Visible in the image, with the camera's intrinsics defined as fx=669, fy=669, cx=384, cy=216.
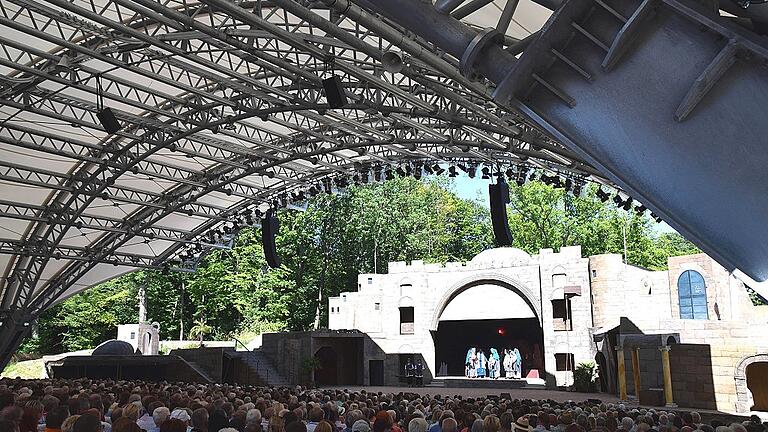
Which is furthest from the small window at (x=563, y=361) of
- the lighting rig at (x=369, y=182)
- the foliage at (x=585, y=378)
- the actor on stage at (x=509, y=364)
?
the lighting rig at (x=369, y=182)

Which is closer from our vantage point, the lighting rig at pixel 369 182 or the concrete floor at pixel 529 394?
the lighting rig at pixel 369 182

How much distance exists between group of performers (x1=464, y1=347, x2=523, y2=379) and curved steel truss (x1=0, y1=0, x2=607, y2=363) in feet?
44.9

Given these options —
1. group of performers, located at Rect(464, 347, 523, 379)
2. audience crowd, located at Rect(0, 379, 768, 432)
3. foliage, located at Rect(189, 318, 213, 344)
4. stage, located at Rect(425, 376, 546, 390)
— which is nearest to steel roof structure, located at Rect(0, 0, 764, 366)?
audience crowd, located at Rect(0, 379, 768, 432)

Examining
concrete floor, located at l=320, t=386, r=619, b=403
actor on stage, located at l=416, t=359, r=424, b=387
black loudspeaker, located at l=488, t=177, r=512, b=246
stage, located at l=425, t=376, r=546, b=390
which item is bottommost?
concrete floor, located at l=320, t=386, r=619, b=403

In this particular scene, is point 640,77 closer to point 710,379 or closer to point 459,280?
point 710,379

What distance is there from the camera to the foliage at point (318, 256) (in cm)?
4688

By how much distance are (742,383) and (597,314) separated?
12.1 meters

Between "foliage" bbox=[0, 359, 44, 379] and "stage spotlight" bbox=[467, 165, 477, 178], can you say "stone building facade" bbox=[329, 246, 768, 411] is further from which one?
"foliage" bbox=[0, 359, 44, 379]

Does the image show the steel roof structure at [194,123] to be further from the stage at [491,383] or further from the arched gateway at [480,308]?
the stage at [491,383]

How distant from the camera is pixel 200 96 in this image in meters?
20.3

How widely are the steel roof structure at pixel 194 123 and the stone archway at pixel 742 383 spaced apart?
6374 millimetres

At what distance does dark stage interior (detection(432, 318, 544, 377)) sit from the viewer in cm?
3644

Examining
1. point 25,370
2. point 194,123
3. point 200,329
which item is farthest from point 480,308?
point 25,370

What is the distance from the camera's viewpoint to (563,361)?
31.3 m
